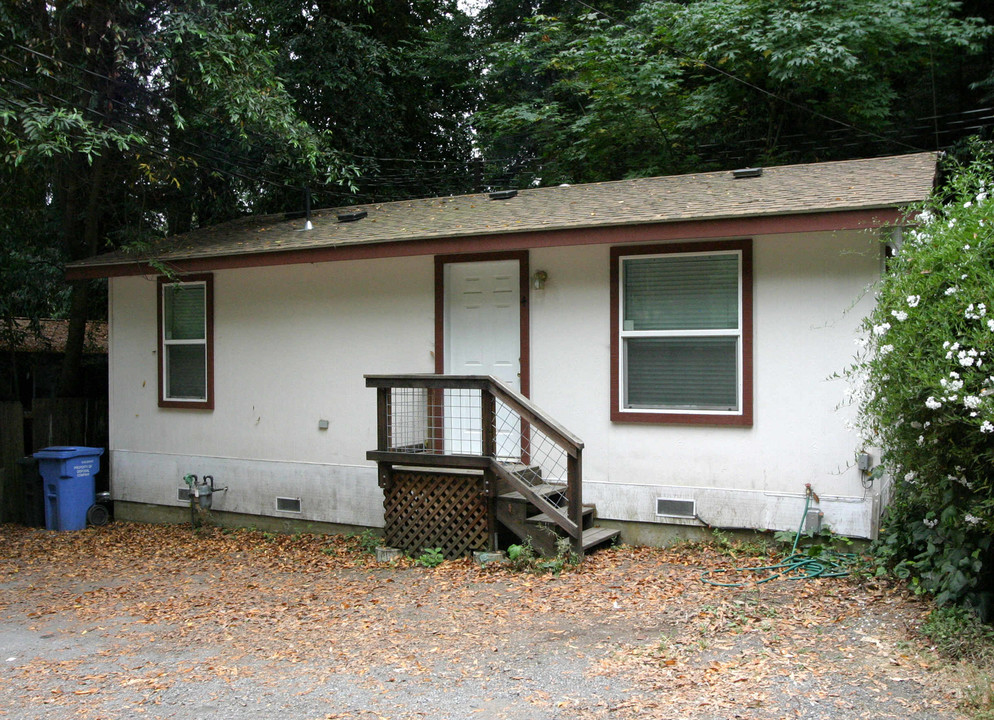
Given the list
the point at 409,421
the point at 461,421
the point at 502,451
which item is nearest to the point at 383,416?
the point at 409,421

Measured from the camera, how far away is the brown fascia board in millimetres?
6520

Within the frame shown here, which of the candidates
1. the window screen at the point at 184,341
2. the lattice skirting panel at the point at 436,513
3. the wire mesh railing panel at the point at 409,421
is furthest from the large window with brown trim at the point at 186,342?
the lattice skirting panel at the point at 436,513

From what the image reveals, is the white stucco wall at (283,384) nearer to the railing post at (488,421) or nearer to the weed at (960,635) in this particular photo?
the railing post at (488,421)

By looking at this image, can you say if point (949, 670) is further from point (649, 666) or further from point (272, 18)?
point (272, 18)

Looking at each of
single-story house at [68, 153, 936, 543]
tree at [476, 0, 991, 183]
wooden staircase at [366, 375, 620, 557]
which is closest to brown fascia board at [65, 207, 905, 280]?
single-story house at [68, 153, 936, 543]

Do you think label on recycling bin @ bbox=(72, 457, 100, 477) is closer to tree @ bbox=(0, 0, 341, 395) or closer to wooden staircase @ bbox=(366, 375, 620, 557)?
tree @ bbox=(0, 0, 341, 395)

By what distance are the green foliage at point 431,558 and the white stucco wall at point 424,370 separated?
134 centimetres

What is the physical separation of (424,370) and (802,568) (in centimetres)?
403

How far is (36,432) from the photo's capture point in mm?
11000

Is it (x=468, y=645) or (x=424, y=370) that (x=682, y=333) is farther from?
(x=468, y=645)

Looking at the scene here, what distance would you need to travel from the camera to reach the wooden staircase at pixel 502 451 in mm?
6984

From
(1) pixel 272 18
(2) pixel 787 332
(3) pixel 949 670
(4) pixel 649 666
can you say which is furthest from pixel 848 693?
(1) pixel 272 18

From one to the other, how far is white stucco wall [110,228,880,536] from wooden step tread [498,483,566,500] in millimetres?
448

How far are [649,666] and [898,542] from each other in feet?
8.36
